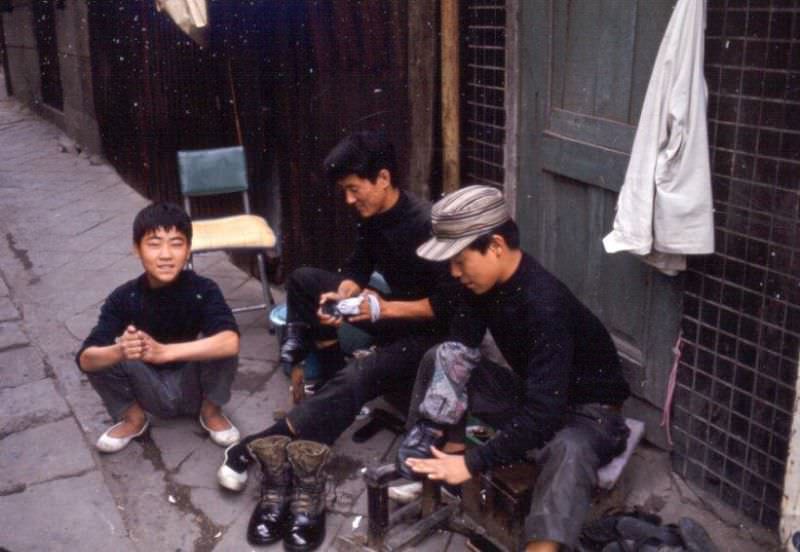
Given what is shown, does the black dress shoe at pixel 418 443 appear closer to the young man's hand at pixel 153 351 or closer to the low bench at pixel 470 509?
the low bench at pixel 470 509

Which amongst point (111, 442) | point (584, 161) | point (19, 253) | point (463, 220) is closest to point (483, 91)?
point (584, 161)

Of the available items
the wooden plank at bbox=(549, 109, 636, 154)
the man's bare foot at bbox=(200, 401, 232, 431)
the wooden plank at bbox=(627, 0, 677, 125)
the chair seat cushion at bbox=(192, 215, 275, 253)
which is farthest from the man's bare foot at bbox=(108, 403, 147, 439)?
the wooden plank at bbox=(627, 0, 677, 125)

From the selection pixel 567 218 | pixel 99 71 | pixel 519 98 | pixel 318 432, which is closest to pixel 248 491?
pixel 318 432

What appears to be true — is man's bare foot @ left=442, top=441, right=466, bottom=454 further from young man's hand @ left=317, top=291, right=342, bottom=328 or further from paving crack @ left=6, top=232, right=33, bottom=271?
paving crack @ left=6, top=232, right=33, bottom=271

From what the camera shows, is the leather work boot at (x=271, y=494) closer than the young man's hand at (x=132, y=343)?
Yes

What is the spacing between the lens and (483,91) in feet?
16.9

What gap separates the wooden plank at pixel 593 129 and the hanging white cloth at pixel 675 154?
14.4 inches

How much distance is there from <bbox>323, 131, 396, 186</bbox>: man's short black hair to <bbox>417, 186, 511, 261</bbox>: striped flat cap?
0.92m

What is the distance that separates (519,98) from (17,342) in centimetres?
379

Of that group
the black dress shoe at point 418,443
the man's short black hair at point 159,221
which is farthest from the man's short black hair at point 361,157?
the black dress shoe at point 418,443

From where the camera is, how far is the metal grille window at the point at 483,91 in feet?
16.3

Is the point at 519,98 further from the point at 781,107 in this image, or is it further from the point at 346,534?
the point at 346,534

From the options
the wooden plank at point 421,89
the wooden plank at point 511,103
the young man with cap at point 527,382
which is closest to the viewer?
the young man with cap at point 527,382

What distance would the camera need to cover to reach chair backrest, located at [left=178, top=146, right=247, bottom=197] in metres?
6.82
